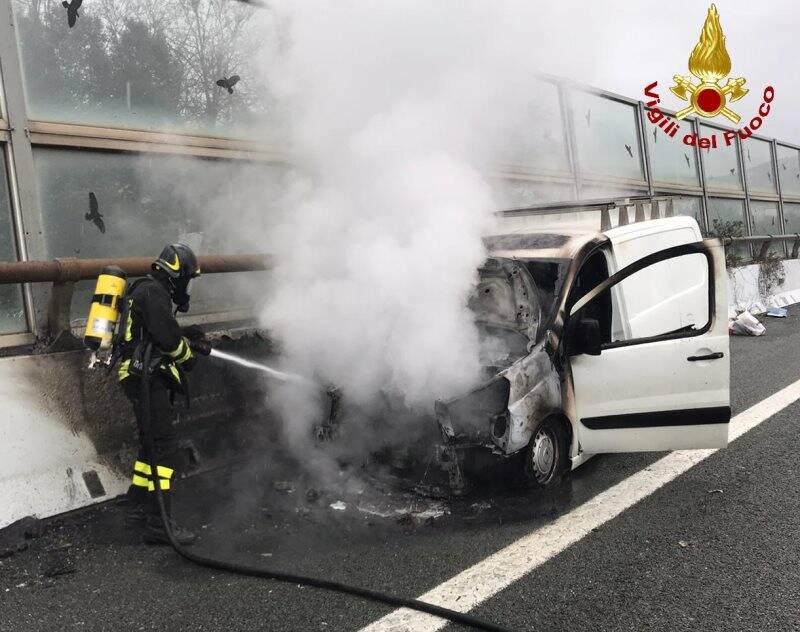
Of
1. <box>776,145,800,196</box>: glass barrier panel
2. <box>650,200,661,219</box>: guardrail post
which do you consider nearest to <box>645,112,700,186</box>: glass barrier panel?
<box>776,145,800,196</box>: glass barrier panel

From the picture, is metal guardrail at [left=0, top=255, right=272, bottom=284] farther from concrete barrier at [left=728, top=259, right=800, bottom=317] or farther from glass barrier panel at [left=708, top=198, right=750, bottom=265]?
glass barrier panel at [left=708, top=198, right=750, bottom=265]

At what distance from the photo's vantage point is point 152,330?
3740 mm

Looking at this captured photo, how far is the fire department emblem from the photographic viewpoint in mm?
12586

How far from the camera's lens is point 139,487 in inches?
151

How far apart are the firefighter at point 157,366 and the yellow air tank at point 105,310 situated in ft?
0.24

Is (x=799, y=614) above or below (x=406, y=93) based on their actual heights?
below

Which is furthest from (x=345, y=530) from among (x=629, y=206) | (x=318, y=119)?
(x=318, y=119)

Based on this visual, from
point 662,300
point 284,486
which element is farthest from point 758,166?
point 284,486

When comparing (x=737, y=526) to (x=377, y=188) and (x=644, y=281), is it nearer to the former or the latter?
(x=644, y=281)

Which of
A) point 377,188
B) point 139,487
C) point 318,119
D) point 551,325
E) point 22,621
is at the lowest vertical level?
point 22,621

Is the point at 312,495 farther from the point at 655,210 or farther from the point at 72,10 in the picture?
the point at 72,10

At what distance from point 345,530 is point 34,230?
3297 mm

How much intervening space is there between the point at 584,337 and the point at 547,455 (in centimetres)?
76

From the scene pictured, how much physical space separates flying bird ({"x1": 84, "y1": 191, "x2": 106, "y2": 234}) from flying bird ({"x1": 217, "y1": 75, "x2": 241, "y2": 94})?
1770mm
